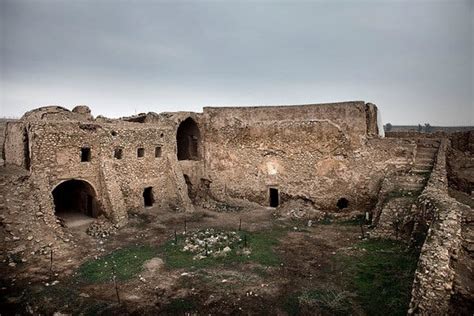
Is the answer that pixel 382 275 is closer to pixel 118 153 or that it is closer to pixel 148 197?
pixel 148 197

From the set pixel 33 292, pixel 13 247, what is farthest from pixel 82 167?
pixel 33 292

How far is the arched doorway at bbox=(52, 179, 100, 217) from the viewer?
17453 millimetres

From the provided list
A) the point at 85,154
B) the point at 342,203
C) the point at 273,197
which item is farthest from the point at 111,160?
the point at 342,203

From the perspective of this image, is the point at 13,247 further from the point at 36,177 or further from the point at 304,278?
the point at 304,278

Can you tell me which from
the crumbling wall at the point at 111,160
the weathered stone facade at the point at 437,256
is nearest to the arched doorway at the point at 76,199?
the crumbling wall at the point at 111,160

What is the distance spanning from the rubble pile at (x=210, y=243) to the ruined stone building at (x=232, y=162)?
413cm

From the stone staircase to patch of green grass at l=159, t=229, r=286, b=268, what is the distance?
412cm

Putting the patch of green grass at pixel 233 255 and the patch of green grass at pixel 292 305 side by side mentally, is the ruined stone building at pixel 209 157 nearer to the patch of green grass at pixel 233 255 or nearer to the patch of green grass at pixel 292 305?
the patch of green grass at pixel 233 255

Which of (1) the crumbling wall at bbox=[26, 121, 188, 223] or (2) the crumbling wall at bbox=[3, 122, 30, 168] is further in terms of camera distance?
(2) the crumbling wall at bbox=[3, 122, 30, 168]

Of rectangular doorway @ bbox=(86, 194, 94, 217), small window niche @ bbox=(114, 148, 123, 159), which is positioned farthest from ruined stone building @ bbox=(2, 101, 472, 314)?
rectangular doorway @ bbox=(86, 194, 94, 217)

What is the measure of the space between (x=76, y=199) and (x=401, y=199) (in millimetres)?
15914

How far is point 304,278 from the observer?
10547mm

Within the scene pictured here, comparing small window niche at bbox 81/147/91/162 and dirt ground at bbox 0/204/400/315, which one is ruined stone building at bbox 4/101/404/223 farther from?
dirt ground at bbox 0/204/400/315

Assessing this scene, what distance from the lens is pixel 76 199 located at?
18.8 meters
